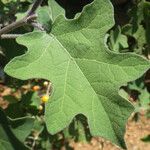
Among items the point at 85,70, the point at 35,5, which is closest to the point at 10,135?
the point at 85,70

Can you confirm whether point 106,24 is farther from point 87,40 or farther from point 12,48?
point 12,48

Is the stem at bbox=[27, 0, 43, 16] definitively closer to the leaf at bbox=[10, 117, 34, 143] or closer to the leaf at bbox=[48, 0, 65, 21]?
the leaf at bbox=[48, 0, 65, 21]

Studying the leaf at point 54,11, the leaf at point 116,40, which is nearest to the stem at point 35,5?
the leaf at point 54,11

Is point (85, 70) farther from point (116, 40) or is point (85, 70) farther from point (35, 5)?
point (116, 40)

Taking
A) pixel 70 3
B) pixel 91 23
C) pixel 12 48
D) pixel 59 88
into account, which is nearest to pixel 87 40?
pixel 91 23

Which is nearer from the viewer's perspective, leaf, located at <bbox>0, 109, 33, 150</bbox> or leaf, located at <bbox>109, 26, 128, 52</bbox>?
leaf, located at <bbox>0, 109, 33, 150</bbox>

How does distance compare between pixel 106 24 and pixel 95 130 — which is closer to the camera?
pixel 95 130

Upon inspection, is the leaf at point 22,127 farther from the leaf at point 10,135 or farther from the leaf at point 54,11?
the leaf at point 54,11

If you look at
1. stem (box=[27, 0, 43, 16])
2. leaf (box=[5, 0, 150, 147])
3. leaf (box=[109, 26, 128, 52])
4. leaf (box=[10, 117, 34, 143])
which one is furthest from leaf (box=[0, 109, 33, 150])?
leaf (box=[109, 26, 128, 52])
